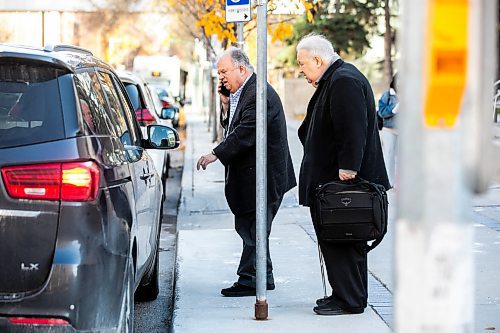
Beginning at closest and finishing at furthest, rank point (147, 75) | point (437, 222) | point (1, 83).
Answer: point (437, 222) < point (1, 83) < point (147, 75)

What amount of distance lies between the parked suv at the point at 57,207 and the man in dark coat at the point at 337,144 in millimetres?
1822

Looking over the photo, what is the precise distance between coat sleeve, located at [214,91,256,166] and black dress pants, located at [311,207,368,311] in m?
0.77

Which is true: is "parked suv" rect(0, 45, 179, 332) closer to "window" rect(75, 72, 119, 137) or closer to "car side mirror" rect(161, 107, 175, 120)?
"window" rect(75, 72, 119, 137)

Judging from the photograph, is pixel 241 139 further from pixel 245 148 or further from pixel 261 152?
pixel 261 152

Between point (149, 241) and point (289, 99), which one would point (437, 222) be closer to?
point (149, 241)

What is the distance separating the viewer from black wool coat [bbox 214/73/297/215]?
7.25 m

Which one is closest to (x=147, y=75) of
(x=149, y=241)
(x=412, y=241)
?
(x=149, y=241)

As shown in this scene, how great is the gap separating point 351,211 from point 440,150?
4.05 metres

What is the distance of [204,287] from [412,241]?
215 inches

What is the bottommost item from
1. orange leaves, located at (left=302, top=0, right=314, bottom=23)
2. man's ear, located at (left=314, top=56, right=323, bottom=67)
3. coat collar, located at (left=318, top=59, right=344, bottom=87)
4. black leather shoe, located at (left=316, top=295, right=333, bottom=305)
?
black leather shoe, located at (left=316, top=295, right=333, bottom=305)

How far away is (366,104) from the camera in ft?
21.6

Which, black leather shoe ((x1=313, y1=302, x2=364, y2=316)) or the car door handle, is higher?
the car door handle

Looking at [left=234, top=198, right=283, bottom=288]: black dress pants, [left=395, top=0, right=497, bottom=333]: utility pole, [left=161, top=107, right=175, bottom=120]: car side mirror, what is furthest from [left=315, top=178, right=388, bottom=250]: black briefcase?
[left=161, top=107, right=175, bottom=120]: car side mirror

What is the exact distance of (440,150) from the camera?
2496 mm
